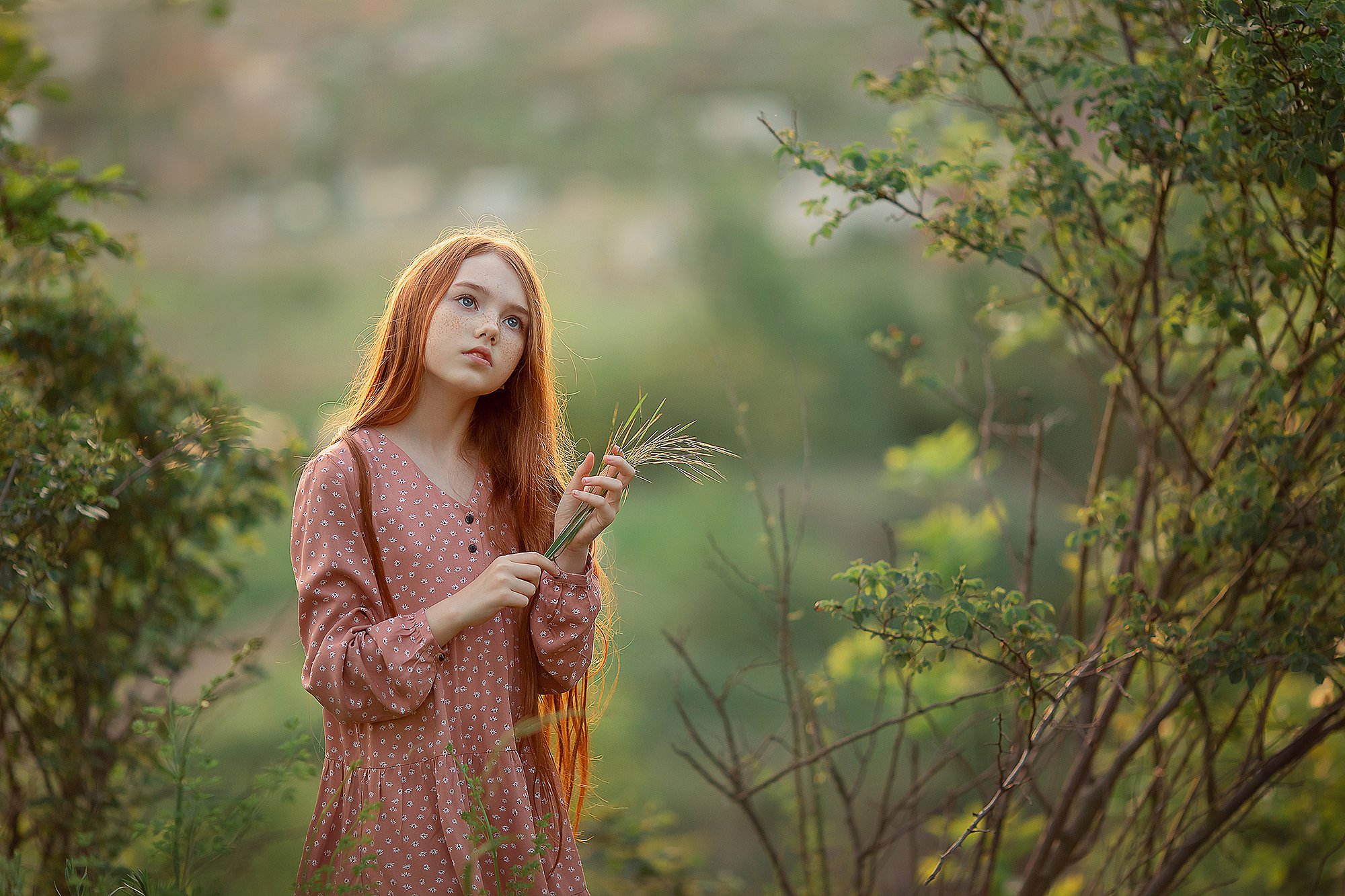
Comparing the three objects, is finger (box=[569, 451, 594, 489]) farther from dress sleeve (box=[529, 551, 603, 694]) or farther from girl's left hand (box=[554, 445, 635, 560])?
dress sleeve (box=[529, 551, 603, 694])

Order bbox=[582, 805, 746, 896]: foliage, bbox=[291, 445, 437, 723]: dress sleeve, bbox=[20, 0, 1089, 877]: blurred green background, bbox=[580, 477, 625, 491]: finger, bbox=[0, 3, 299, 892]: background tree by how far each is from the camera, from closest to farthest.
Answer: bbox=[291, 445, 437, 723]: dress sleeve
bbox=[580, 477, 625, 491]: finger
bbox=[0, 3, 299, 892]: background tree
bbox=[582, 805, 746, 896]: foliage
bbox=[20, 0, 1089, 877]: blurred green background

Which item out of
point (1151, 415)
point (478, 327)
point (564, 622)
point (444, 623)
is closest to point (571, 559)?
point (564, 622)

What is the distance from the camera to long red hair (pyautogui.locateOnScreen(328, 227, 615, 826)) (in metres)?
1.47

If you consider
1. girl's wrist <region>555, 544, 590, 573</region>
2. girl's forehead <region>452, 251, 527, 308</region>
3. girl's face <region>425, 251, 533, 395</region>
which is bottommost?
girl's wrist <region>555, 544, 590, 573</region>

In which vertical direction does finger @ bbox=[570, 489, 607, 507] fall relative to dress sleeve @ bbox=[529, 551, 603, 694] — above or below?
above

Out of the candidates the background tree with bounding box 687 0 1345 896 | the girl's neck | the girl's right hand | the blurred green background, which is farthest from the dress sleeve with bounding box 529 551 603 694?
the blurred green background

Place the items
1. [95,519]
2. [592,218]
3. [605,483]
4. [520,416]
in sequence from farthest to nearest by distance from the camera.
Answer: [592,218] → [95,519] → [520,416] → [605,483]

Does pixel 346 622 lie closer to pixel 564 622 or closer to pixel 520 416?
pixel 564 622

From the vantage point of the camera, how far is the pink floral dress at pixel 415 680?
4.17ft

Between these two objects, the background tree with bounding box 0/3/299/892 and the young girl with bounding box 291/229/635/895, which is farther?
the background tree with bounding box 0/3/299/892

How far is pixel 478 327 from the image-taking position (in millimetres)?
1423

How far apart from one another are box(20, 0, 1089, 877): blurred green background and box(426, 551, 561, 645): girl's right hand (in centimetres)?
326

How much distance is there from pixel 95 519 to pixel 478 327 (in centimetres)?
85

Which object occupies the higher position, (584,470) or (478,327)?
(478,327)
